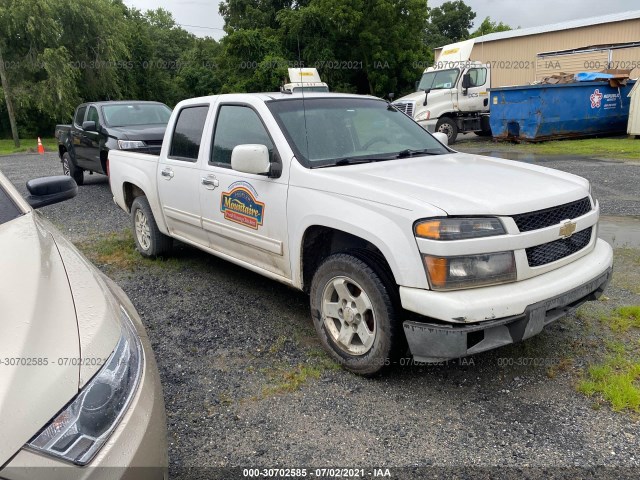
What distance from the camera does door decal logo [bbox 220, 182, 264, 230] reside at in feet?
13.2

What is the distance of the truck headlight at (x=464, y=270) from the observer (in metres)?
2.86

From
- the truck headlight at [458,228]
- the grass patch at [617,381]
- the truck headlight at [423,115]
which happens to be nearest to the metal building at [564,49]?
the truck headlight at [423,115]

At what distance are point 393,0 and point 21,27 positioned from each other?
22.0m

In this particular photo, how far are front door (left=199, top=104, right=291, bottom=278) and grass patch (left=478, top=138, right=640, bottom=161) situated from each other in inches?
441

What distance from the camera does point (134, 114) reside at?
10.7 m

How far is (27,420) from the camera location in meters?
1.54

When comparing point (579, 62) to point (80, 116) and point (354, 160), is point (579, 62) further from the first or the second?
point (354, 160)

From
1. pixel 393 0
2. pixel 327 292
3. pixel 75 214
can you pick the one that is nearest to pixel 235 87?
pixel 393 0

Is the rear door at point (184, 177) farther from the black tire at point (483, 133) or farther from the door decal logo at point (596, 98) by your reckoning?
the door decal logo at point (596, 98)

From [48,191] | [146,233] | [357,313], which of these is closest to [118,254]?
[146,233]

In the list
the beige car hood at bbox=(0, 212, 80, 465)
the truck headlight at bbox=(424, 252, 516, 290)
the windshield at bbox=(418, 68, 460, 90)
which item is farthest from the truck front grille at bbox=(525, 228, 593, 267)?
the windshield at bbox=(418, 68, 460, 90)

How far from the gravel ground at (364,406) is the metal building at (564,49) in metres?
21.4

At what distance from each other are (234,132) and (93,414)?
123 inches

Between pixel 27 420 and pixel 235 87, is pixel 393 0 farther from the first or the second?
pixel 27 420
